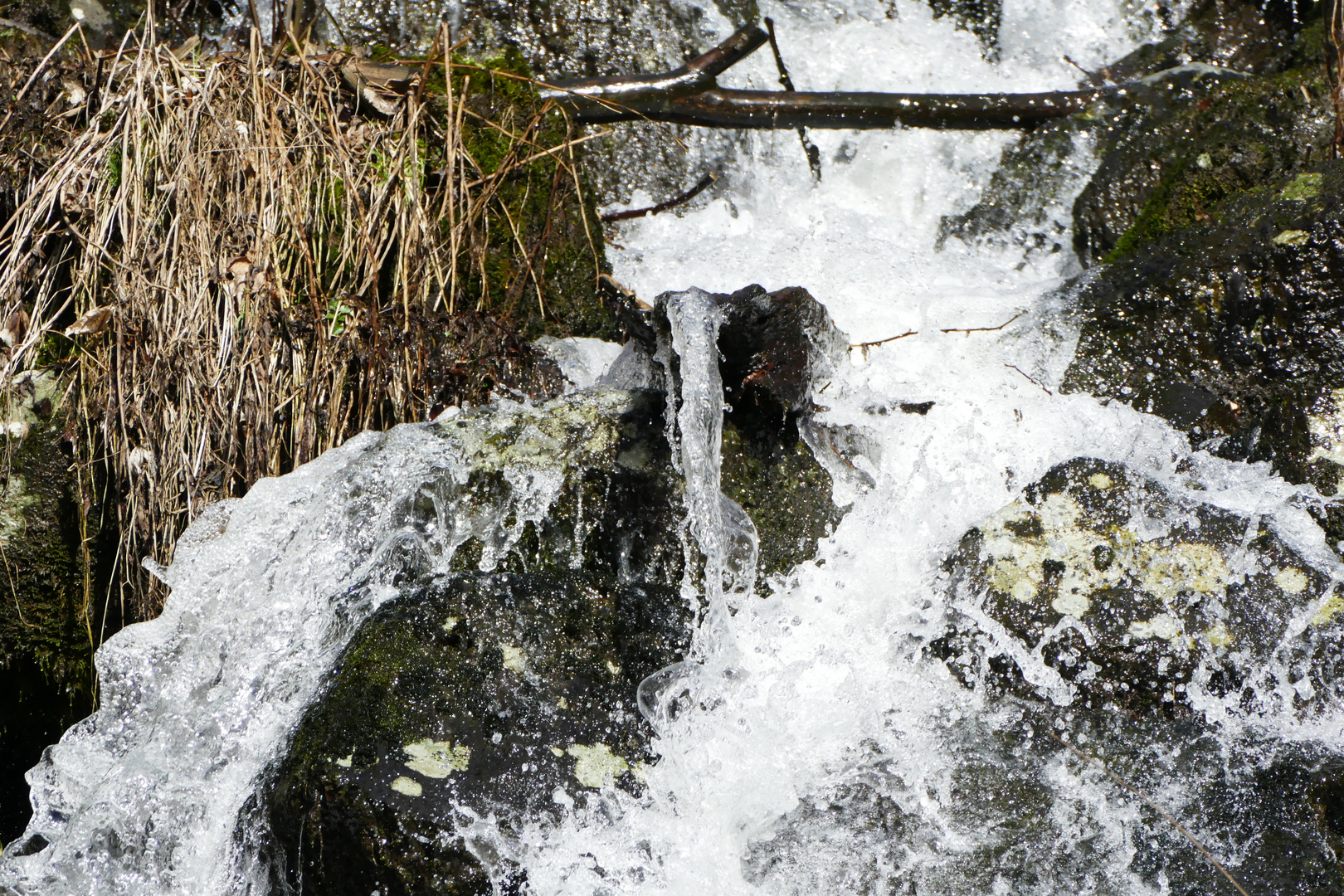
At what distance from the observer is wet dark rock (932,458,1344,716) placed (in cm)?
243

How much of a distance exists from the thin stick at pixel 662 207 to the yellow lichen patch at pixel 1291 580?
2.60 m

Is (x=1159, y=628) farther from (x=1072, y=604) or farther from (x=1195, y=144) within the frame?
(x=1195, y=144)

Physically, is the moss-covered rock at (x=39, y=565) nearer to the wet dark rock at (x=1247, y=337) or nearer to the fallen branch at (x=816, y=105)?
the fallen branch at (x=816, y=105)

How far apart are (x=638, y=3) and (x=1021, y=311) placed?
2.24 metres

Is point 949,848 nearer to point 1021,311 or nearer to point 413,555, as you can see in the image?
point 413,555

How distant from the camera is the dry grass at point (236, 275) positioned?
9.16ft

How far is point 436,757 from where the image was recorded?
209 cm

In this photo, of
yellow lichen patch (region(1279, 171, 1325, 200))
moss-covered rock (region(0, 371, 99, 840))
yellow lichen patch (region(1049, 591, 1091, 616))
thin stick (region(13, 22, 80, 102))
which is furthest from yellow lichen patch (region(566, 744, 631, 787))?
yellow lichen patch (region(1279, 171, 1325, 200))

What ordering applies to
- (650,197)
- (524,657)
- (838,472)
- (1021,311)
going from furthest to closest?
1. (650,197)
2. (1021,311)
3. (838,472)
4. (524,657)

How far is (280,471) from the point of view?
2.88 meters

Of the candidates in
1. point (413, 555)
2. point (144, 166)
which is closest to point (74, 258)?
point (144, 166)

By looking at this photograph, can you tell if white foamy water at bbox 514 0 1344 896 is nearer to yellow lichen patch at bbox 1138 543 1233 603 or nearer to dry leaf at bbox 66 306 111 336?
yellow lichen patch at bbox 1138 543 1233 603

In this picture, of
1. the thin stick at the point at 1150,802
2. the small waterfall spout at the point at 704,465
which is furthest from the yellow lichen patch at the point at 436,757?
the thin stick at the point at 1150,802

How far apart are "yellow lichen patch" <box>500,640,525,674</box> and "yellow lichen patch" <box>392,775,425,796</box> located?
333 mm
